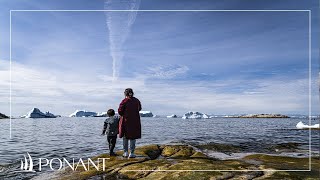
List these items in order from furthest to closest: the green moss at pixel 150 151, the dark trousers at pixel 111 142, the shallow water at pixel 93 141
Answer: the shallow water at pixel 93 141, the green moss at pixel 150 151, the dark trousers at pixel 111 142

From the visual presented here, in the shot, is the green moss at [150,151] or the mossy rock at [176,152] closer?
the green moss at [150,151]

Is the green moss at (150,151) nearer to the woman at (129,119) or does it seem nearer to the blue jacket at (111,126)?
the woman at (129,119)

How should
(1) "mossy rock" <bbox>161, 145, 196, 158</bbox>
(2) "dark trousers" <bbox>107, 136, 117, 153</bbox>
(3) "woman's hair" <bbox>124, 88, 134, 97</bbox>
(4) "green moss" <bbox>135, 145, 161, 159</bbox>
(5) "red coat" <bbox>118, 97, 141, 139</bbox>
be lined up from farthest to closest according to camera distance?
1. (1) "mossy rock" <bbox>161, 145, 196, 158</bbox>
2. (4) "green moss" <bbox>135, 145, 161, 159</bbox>
3. (2) "dark trousers" <bbox>107, 136, 117, 153</bbox>
4. (3) "woman's hair" <bbox>124, 88, 134, 97</bbox>
5. (5) "red coat" <bbox>118, 97, 141, 139</bbox>

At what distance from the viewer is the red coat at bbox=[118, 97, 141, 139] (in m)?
14.9

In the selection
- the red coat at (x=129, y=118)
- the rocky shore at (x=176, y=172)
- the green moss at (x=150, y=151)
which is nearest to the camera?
the rocky shore at (x=176, y=172)

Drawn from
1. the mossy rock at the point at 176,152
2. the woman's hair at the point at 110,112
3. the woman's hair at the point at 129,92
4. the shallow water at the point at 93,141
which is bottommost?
the shallow water at the point at 93,141

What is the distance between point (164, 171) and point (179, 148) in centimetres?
661

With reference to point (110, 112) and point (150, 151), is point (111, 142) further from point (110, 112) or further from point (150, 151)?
point (150, 151)

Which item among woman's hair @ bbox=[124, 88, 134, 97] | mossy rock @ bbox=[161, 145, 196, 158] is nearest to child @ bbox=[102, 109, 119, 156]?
woman's hair @ bbox=[124, 88, 134, 97]

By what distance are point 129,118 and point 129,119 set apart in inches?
2.0

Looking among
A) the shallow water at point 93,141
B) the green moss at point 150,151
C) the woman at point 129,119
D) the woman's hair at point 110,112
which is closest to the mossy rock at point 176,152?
the green moss at point 150,151

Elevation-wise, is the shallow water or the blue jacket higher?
the blue jacket

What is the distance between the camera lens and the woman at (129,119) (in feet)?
49.0

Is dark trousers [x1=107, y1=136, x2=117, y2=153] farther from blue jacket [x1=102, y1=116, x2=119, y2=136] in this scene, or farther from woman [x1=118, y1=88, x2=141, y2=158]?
woman [x1=118, y1=88, x2=141, y2=158]
